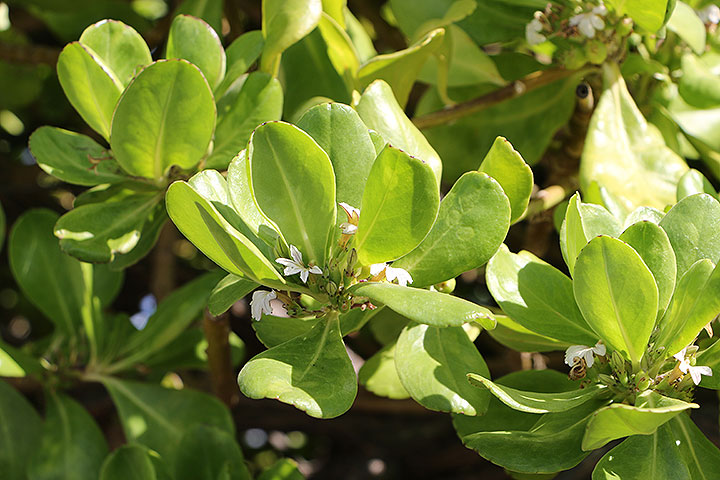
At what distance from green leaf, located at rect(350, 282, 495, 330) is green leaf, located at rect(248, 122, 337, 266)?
87mm

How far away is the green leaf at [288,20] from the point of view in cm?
84

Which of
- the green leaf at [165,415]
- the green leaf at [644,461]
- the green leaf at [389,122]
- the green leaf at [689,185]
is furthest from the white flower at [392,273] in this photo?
the green leaf at [165,415]

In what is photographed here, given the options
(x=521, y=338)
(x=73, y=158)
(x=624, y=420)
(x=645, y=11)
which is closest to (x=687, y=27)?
(x=645, y=11)

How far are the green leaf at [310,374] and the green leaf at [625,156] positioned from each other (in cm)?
38

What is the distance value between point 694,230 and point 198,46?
578 millimetres

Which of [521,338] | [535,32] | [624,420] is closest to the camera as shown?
[624,420]

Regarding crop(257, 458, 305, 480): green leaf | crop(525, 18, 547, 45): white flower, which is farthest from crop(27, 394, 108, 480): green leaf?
crop(525, 18, 547, 45): white flower

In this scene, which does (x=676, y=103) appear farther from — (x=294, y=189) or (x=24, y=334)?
(x=24, y=334)

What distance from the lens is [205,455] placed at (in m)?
0.97

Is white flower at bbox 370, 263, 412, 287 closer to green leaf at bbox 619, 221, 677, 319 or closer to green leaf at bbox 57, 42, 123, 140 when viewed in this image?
green leaf at bbox 619, 221, 677, 319

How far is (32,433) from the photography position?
1.14m

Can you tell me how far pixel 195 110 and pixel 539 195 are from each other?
19.4 inches

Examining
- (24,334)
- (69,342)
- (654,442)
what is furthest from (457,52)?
(24,334)

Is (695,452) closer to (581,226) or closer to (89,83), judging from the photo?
(581,226)
